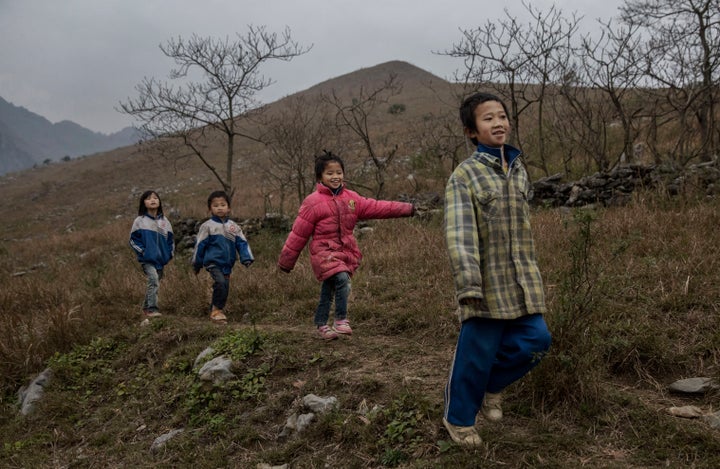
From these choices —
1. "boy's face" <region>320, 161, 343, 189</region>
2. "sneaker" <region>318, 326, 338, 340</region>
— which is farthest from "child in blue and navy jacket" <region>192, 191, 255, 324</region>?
"boy's face" <region>320, 161, 343, 189</region>

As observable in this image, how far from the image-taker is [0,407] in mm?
4621

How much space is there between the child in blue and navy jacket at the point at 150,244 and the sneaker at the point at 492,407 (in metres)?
4.34

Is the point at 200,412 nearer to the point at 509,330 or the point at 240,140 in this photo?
the point at 509,330

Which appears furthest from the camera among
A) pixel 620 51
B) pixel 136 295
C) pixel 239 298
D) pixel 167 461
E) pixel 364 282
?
pixel 620 51

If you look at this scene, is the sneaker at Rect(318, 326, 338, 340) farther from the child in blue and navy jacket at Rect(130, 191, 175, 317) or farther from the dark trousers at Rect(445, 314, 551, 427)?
the child in blue and navy jacket at Rect(130, 191, 175, 317)

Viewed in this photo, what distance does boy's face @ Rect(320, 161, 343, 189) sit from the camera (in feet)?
13.2

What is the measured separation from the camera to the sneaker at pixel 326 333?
4.22 m

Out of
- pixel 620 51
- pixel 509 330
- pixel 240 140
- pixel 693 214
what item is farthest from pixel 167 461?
pixel 240 140

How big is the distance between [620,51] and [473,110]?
7.27 meters

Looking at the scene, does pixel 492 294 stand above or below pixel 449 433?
above

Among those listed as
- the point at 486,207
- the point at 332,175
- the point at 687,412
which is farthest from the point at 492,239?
the point at 332,175

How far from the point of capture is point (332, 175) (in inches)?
158

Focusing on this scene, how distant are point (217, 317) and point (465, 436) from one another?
3.71 m

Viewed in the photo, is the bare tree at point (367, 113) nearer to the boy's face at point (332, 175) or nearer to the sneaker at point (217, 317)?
the sneaker at point (217, 317)
